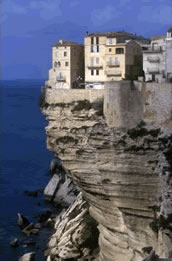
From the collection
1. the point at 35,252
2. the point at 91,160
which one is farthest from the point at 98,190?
the point at 35,252

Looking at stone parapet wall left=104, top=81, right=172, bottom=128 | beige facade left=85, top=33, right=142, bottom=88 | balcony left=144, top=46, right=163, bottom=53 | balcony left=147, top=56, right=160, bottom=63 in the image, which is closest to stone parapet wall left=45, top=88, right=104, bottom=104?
stone parapet wall left=104, top=81, right=172, bottom=128

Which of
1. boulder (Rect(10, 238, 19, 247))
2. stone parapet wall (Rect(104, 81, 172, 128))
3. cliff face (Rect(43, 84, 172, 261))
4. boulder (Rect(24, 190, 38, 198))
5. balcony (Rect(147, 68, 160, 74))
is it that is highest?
balcony (Rect(147, 68, 160, 74))

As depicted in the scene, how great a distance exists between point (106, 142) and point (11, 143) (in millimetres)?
45714

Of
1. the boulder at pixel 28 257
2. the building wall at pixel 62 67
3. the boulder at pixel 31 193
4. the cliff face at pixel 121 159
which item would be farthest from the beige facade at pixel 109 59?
the boulder at pixel 31 193

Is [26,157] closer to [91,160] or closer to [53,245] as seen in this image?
[53,245]

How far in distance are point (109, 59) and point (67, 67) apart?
245 cm

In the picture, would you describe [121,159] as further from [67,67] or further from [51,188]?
[51,188]

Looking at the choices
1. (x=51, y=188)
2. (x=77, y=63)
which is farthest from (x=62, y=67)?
(x=51, y=188)

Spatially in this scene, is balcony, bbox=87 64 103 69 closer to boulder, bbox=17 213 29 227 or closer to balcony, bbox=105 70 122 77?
balcony, bbox=105 70 122 77

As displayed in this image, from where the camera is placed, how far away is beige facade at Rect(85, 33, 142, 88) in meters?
30.0

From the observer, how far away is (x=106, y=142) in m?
25.9

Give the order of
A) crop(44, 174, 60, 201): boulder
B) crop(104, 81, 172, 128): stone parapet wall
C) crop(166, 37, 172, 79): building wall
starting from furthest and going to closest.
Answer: crop(44, 174, 60, 201): boulder → crop(166, 37, 172, 79): building wall → crop(104, 81, 172, 128): stone parapet wall

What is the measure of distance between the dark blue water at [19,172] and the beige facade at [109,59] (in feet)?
37.1

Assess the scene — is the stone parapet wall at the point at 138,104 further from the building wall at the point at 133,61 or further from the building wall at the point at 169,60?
the building wall at the point at 133,61
